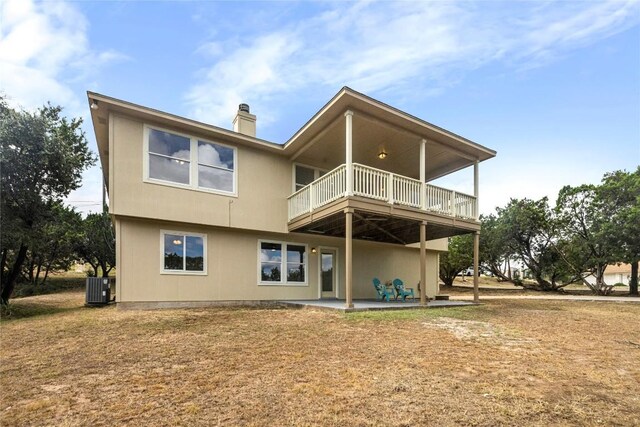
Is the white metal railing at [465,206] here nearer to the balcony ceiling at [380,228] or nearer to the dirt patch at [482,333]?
the balcony ceiling at [380,228]

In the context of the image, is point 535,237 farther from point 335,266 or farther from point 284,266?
point 284,266

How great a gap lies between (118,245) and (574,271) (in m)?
23.5

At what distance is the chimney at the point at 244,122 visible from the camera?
12.1 meters

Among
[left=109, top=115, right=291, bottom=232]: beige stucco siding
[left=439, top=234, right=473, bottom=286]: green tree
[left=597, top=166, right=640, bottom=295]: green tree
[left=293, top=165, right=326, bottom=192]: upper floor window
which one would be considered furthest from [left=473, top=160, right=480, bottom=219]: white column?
[left=439, top=234, right=473, bottom=286]: green tree

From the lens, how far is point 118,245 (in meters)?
9.32

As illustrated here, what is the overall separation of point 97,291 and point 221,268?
13.0 ft

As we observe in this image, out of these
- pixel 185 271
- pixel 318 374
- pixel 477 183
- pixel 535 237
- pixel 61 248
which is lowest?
pixel 318 374

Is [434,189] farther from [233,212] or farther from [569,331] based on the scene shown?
[233,212]

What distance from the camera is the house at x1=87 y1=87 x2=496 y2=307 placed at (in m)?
9.32

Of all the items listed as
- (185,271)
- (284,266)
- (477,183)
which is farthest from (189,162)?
(477,183)

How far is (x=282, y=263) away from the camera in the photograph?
475 inches

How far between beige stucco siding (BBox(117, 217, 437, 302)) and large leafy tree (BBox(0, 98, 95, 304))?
9.63ft

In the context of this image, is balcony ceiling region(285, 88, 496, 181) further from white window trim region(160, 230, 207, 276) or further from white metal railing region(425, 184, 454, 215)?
white window trim region(160, 230, 207, 276)

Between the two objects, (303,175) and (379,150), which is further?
(303,175)
